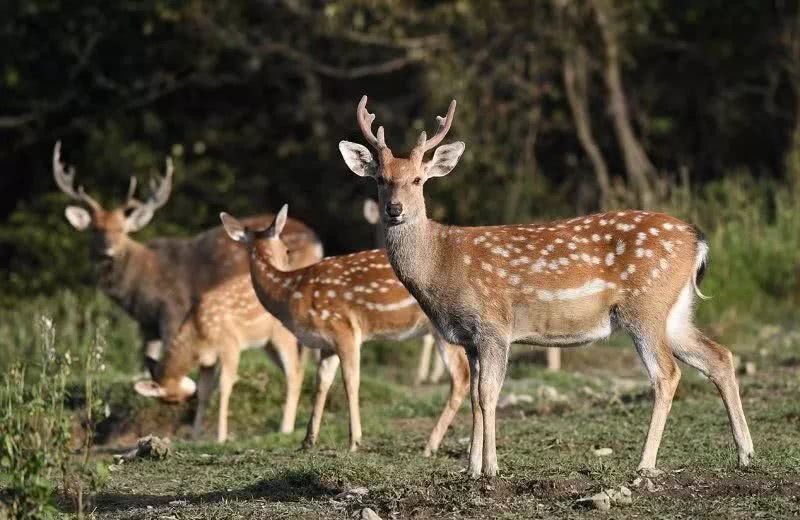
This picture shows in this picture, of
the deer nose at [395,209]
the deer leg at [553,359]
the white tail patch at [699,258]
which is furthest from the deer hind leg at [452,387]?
the deer leg at [553,359]

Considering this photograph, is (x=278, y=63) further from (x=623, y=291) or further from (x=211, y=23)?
(x=623, y=291)

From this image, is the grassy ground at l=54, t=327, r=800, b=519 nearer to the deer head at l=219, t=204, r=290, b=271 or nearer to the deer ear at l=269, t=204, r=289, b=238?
the deer head at l=219, t=204, r=290, b=271

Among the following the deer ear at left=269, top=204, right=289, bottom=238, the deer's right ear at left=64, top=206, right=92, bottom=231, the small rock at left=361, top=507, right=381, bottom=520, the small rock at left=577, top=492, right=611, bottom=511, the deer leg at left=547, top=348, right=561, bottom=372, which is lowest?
the deer leg at left=547, top=348, right=561, bottom=372

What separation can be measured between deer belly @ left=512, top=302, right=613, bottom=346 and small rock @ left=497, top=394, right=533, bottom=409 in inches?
111

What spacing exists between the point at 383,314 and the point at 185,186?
10.9 meters

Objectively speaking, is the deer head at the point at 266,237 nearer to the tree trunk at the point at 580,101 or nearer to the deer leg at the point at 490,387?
the deer leg at the point at 490,387

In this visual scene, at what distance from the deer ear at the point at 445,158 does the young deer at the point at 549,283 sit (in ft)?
0.80

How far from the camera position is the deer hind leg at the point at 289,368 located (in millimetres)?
10836

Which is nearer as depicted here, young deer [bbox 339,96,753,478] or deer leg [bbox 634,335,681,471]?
deer leg [bbox 634,335,681,471]

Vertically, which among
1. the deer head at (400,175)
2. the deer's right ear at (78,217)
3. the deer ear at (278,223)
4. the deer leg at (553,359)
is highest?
the deer head at (400,175)

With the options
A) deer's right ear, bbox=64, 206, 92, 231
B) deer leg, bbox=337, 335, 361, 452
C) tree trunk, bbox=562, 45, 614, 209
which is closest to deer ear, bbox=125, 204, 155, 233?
deer's right ear, bbox=64, 206, 92, 231

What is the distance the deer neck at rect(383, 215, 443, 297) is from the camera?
7977mm

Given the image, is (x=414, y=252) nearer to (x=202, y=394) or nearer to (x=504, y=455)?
(x=504, y=455)

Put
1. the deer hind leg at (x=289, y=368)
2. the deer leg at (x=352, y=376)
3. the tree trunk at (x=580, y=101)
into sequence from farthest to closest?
the tree trunk at (x=580, y=101)
the deer hind leg at (x=289, y=368)
the deer leg at (x=352, y=376)
